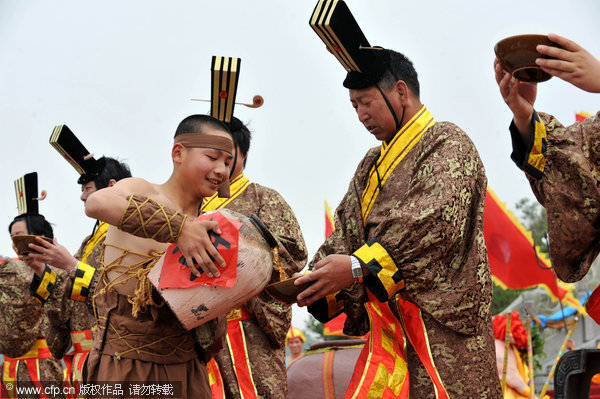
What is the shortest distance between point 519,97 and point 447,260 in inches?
32.0

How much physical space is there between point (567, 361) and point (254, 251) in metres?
1.72

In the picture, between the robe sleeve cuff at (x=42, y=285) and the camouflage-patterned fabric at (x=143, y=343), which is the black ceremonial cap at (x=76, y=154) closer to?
the robe sleeve cuff at (x=42, y=285)

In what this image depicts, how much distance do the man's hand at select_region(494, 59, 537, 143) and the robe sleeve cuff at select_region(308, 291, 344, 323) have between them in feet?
4.00

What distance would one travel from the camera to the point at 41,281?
5488 mm

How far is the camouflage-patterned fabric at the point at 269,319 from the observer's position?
4328 millimetres

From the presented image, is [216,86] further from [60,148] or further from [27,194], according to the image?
[27,194]

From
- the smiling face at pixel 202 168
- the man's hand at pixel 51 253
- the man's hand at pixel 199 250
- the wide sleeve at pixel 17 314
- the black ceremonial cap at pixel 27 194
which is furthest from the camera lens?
the wide sleeve at pixel 17 314

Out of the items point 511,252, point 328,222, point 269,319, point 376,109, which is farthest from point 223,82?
point 328,222

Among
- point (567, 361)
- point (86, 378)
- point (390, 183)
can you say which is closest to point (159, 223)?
point (86, 378)

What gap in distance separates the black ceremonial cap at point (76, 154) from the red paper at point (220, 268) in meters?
2.90

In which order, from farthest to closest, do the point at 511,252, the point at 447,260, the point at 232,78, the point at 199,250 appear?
the point at 511,252, the point at 232,78, the point at 447,260, the point at 199,250

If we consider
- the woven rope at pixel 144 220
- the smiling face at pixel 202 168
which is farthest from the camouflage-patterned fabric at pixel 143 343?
the smiling face at pixel 202 168

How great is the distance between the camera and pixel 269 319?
4410mm

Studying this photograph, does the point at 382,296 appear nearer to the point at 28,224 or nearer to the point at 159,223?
the point at 159,223
